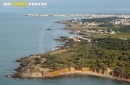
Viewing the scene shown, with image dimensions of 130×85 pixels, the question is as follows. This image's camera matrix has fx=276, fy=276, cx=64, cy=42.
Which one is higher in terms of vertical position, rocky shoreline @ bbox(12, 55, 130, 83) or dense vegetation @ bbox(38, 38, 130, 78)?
dense vegetation @ bbox(38, 38, 130, 78)

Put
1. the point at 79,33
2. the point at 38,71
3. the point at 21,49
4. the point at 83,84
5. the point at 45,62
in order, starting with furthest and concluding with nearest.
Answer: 1. the point at 79,33
2. the point at 21,49
3. the point at 45,62
4. the point at 38,71
5. the point at 83,84

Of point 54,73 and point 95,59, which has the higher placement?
point 95,59

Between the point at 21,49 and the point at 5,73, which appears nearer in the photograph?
the point at 5,73

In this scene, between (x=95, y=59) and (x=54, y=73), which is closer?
(x=54, y=73)

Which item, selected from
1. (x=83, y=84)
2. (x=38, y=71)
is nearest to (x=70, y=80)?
(x=83, y=84)

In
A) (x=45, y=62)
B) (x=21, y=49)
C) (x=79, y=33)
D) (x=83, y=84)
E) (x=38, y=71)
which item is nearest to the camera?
(x=83, y=84)

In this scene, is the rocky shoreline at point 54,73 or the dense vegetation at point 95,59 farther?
the dense vegetation at point 95,59

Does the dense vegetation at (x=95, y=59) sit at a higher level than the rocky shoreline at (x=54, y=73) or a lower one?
higher

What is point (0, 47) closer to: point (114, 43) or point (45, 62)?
point (45, 62)

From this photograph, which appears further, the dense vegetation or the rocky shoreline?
the dense vegetation
